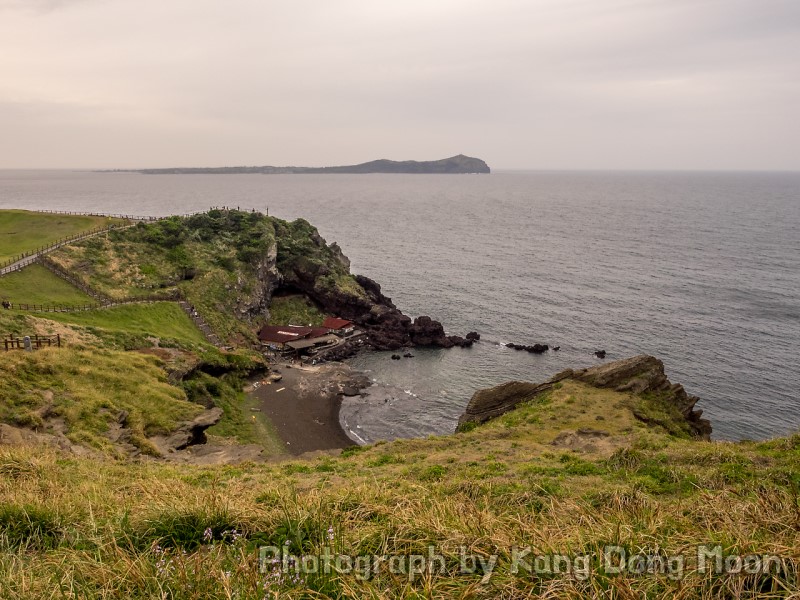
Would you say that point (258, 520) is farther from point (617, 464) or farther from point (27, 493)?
point (617, 464)

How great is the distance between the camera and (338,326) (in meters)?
71.3

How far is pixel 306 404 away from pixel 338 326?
71.8 feet

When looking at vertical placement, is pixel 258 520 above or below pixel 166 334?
above

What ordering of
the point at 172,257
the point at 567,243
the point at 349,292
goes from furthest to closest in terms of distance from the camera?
the point at 567,243, the point at 349,292, the point at 172,257

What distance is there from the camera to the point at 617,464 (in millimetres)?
20484

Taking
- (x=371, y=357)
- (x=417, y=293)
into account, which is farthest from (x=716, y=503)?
(x=417, y=293)

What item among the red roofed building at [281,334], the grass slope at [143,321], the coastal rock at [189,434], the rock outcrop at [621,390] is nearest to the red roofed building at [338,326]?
the red roofed building at [281,334]

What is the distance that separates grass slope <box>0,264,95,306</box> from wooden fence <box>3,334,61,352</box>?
15968mm

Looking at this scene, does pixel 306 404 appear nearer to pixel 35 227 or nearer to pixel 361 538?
pixel 361 538

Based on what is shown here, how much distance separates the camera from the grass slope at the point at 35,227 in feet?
233

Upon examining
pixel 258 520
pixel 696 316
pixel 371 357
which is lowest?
pixel 371 357

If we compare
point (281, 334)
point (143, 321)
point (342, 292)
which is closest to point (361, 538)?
point (143, 321)

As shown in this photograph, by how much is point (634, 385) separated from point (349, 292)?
4957 cm

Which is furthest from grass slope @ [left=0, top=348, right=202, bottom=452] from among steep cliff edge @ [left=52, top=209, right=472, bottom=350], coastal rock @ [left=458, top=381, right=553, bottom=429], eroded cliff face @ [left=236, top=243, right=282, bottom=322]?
eroded cliff face @ [left=236, top=243, right=282, bottom=322]
